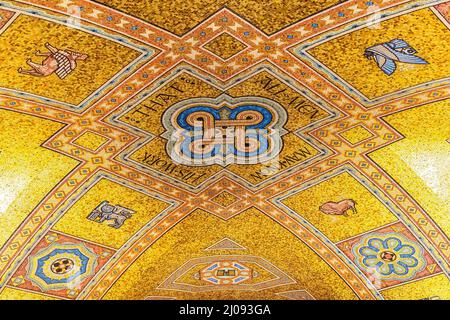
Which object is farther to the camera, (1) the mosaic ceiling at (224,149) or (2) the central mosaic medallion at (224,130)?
(2) the central mosaic medallion at (224,130)

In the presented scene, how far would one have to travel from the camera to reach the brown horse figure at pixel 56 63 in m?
8.08

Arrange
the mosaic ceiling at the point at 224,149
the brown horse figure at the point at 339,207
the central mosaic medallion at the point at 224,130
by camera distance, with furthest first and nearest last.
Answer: the brown horse figure at the point at 339,207
the central mosaic medallion at the point at 224,130
the mosaic ceiling at the point at 224,149

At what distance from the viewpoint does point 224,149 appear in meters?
10.4

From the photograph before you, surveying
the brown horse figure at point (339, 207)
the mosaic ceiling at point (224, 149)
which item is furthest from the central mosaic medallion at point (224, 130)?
the brown horse figure at point (339, 207)

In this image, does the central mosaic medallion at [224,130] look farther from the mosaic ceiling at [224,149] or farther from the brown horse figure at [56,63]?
the brown horse figure at [56,63]

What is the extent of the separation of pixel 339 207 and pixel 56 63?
5446 mm

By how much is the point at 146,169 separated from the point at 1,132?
2.39 metres

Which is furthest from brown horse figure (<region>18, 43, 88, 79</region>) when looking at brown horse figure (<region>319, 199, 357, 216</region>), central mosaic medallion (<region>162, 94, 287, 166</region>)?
brown horse figure (<region>319, 199, 357, 216</region>)

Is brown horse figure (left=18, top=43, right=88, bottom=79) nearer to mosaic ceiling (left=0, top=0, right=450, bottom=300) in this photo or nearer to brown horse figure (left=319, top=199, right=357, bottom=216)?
mosaic ceiling (left=0, top=0, right=450, bottom=300)

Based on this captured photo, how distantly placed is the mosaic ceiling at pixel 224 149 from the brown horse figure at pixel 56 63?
3cm

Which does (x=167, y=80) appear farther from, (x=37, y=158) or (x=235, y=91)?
(x=37, y=158)

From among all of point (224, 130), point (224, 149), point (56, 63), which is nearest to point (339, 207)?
point (224, 149)

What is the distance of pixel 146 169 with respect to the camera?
35.2 feet

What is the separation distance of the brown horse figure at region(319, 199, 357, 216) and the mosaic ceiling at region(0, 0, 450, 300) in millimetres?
53
